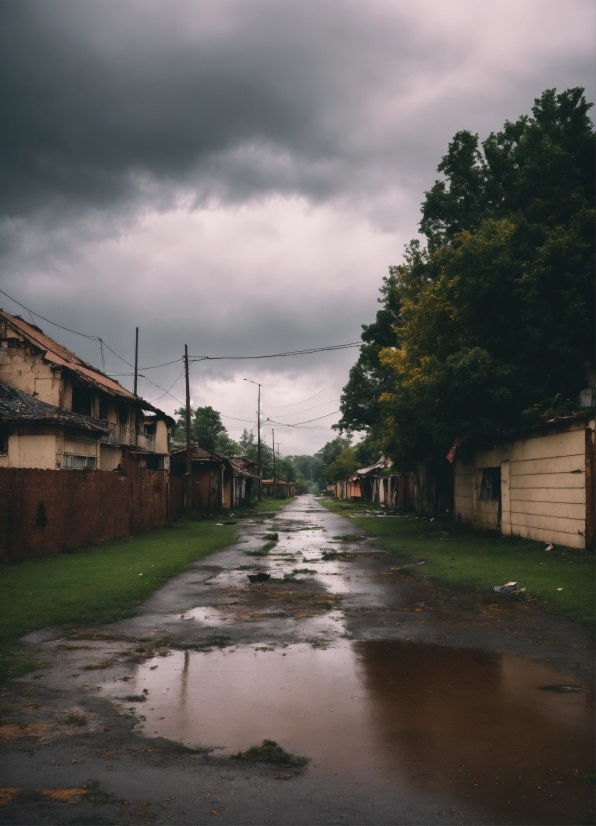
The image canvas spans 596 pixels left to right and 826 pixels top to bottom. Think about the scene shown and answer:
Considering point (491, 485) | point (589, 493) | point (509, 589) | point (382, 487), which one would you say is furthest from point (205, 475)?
point (509, 589)

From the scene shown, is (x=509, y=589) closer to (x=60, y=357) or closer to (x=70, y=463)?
(x=70, y=463)

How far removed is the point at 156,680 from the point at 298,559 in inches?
422

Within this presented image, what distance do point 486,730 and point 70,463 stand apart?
2285 cm

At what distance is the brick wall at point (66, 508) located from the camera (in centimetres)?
1506

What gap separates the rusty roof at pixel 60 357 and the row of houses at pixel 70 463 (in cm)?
Answer: 10

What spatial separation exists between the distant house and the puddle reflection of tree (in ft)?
60.0

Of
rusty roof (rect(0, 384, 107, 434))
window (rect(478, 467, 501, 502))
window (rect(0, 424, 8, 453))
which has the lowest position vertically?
window (rect(478, 467, 501, 502))

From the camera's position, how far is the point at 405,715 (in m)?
5.57

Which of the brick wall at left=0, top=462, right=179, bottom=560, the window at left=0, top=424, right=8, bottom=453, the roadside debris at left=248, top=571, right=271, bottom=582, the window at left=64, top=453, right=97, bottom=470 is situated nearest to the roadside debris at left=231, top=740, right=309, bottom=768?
the roadside debris at left=248, top=571, right=271, bottom=582

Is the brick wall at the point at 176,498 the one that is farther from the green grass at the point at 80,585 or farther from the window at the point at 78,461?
the green grass at the point at 80,585

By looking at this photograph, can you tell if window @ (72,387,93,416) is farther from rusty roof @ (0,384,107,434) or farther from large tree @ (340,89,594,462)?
large tree @ (340,89,594,462)

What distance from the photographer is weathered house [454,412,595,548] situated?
50.5 ft

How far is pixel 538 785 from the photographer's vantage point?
420cm

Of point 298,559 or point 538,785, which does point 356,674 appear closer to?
point 538,785
